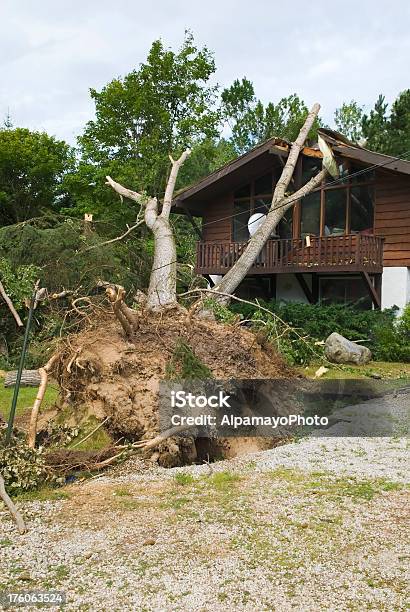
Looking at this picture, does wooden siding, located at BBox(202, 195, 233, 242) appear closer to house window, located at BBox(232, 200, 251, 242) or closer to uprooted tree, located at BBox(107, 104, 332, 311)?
house window, located at BBox(232, 200, 251, 242)

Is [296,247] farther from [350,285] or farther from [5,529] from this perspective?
[5,529]

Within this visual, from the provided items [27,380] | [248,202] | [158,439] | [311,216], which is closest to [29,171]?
[248,202]

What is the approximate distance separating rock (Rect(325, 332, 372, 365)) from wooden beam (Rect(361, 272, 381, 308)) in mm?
2226

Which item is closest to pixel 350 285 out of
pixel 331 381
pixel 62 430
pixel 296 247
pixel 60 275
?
pixel 296 247

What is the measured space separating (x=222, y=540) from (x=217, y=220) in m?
17.4

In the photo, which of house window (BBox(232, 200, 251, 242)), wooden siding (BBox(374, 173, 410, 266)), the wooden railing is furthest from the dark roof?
the wooden railing

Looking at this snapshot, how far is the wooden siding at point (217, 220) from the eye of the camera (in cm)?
2122

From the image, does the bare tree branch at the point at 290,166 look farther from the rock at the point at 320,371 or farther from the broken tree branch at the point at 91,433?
the broken tree branch at the point at 91,433

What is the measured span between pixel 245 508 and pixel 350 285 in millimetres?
13507

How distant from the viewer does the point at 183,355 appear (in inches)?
295

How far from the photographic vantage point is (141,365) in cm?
741

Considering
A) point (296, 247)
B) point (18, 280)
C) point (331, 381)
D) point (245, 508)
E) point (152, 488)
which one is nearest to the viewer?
point (245, 508)

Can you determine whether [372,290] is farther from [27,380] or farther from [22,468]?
[22,468]

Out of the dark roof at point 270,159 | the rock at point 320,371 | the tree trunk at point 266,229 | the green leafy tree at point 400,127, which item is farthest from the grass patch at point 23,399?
the green leafy tree at point 400,127
